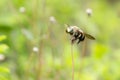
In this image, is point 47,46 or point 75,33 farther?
point 47,46

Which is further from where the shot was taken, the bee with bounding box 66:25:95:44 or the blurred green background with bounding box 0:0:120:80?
the blurred green background with bounding box 0:0:120:80

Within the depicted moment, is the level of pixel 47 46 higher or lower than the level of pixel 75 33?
higher

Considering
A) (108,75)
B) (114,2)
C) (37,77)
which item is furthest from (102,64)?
(114,2)

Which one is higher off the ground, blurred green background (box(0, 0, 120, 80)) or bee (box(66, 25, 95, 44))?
blurred green background (box(0, 0, 120, 80))

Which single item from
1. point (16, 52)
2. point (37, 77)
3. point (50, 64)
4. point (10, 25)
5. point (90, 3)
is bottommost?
point (37, 77)

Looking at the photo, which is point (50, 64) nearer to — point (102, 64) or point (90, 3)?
point (102, 64)

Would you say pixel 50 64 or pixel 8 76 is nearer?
pixel 8 76

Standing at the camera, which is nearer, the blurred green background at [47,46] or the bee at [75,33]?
the bee at [75,33]

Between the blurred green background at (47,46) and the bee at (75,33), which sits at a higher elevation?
the blurred green background at (47,46)
